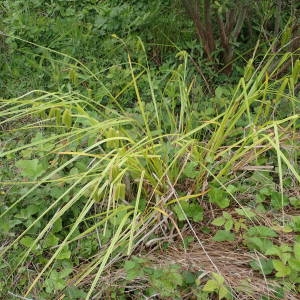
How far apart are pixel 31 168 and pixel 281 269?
1.01 m

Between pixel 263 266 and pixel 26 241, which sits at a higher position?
pixel 26 241

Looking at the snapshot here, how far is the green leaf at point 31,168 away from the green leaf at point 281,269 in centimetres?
94

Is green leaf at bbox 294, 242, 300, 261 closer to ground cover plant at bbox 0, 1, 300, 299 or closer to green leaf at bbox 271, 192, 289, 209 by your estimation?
ground cover plant at bbox 0, 1, 300, 299

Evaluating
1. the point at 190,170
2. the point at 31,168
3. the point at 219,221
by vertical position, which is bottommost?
the point at 219,221

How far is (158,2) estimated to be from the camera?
3084 mm

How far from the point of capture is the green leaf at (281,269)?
5.57 feet

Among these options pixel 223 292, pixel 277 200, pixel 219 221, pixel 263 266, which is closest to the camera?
pixel 223 292

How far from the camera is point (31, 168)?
206 cm

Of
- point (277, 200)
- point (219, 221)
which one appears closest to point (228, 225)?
point (219, 221)

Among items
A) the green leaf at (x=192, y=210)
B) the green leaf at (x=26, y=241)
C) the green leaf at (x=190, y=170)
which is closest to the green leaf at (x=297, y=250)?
the green leaf at (x=192, y=210)

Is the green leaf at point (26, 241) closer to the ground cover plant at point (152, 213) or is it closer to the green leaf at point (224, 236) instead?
the ground cover plant at point (152, 213)

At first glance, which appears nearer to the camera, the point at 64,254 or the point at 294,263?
the point at 294,263

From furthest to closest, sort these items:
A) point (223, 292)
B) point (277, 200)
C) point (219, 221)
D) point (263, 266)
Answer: point (277, 200) → point (219, 221) → point (263, 266) → point (223, 292)

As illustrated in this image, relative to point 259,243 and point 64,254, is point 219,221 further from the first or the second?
point 64,254
